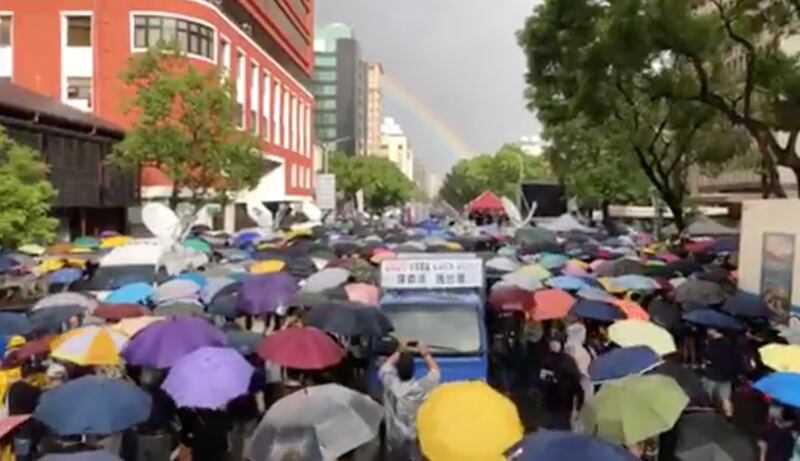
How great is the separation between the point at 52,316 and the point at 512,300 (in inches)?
243

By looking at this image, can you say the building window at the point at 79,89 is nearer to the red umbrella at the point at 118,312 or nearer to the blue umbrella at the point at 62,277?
the blue umbrella at the point at 62,277

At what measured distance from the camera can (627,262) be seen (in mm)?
22844

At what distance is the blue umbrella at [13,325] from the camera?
14.0 m

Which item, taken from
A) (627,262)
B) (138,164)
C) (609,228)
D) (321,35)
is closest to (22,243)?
(627,262)

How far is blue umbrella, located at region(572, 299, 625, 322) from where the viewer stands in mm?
15367

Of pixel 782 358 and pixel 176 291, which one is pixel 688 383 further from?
pixel 176 291

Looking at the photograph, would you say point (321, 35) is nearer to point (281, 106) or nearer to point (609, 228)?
point (281, 106)

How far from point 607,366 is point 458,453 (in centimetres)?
358

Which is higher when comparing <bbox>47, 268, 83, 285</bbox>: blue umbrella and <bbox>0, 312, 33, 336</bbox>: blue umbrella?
<bbox>0, 312, 33, 336</bbox>: blue umbrella

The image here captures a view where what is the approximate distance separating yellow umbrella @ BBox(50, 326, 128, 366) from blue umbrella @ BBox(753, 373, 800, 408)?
610 centimetres

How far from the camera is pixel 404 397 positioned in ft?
33.5

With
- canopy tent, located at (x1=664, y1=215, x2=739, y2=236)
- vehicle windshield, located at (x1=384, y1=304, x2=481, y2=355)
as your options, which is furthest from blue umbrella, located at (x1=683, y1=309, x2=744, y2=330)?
canopy tent, located at (x1=664, y1=215, x2=739, y2=236)

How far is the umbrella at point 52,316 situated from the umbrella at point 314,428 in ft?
23.4

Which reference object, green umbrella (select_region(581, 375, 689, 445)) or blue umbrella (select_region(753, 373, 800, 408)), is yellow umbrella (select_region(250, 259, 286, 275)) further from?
green umbrella (select_region(581, 375, 689, 445))
